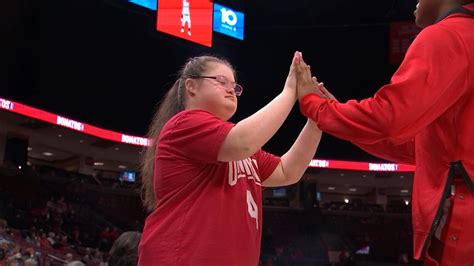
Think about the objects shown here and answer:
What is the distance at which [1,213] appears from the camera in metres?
15.5

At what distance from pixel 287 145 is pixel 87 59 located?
7945 mm

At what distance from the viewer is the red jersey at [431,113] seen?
1.67 meters

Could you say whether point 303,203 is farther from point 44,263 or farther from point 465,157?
point 465,157

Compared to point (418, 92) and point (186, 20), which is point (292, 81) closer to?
point (418, 92)

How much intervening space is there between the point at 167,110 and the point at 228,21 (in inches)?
497

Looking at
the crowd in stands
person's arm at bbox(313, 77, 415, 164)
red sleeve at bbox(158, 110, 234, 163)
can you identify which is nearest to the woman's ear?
red sleeve at bbox(158, 110, 234, 163)

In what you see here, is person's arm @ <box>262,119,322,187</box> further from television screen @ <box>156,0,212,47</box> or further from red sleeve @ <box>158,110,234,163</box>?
television screen @ <box>156,0,212,47</box>

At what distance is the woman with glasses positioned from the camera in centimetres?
192

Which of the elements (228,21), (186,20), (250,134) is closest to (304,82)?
(250,134)

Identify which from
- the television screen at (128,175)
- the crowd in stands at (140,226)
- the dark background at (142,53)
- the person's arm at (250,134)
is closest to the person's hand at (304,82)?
the person's arm at (250,134)

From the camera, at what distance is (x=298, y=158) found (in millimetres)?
2500

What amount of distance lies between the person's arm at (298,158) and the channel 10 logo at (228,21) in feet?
39.6

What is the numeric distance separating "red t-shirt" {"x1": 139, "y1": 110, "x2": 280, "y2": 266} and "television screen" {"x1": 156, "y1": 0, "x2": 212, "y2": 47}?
36.5 ft

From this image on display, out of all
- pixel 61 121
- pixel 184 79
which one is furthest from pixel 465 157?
pixel 61 121
